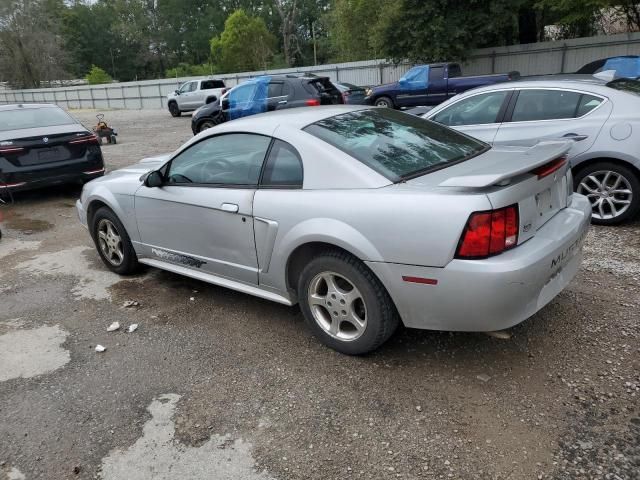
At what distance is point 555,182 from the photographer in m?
3.21

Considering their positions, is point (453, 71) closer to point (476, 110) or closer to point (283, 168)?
point (476, 110)

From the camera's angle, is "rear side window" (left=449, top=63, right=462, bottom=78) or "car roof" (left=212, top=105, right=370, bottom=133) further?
"rear side window" (left=449, top=63, right=462, bottom=78)

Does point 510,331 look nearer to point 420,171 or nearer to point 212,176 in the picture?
point 420,171

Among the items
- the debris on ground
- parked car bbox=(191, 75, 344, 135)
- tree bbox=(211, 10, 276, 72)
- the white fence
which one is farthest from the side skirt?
tree bbox=(211, 10, 276, 72)

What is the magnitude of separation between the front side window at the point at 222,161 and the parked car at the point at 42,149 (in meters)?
4.64

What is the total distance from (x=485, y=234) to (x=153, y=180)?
2.67 meters

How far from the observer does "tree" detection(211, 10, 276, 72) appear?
49312 mm

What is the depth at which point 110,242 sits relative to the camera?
499 cm

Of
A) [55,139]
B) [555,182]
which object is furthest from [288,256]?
[55,139]

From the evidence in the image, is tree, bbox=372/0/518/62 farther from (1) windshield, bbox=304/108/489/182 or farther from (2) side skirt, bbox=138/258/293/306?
(2) side skirt, bbox=138/258/293/306

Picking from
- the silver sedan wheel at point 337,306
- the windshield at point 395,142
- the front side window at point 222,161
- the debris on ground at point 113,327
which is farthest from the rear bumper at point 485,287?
the debris on ground at point 113,327

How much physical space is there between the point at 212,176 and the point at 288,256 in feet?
3.31

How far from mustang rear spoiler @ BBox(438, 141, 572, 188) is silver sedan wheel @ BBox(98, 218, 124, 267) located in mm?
3282

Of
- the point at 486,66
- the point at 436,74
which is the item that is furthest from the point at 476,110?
the point at 486,66
